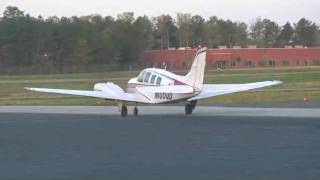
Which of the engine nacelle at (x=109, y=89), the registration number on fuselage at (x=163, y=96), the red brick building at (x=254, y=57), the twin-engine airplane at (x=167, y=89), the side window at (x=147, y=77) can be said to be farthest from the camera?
the red brick building at (x=254, y=57)

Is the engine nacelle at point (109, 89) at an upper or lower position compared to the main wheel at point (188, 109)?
upper

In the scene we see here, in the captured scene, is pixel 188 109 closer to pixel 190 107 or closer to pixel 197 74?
pixel 190 107

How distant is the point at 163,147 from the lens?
63.0ft

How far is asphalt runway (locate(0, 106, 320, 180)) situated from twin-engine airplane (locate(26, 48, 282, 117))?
1468mm

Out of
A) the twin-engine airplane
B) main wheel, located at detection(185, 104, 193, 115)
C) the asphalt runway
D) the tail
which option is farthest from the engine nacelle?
the tail

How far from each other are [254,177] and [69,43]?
127 metres

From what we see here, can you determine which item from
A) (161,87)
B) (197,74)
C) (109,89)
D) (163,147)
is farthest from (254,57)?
(163,147)

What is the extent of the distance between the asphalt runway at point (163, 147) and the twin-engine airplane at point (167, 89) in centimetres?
147

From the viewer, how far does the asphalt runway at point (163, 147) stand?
46.4 feet

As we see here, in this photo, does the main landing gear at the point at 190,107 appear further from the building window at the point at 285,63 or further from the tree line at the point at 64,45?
the building window at the point at 285,63

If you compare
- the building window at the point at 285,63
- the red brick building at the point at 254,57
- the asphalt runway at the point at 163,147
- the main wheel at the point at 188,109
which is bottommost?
the building window at the point at 285,63

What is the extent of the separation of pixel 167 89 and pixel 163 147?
14.8 metres

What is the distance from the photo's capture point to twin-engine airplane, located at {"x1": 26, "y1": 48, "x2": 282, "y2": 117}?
33344 millimetres

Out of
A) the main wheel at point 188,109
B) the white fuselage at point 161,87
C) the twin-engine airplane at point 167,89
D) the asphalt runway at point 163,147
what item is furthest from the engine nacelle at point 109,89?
the asphalt runway at point 163,147
